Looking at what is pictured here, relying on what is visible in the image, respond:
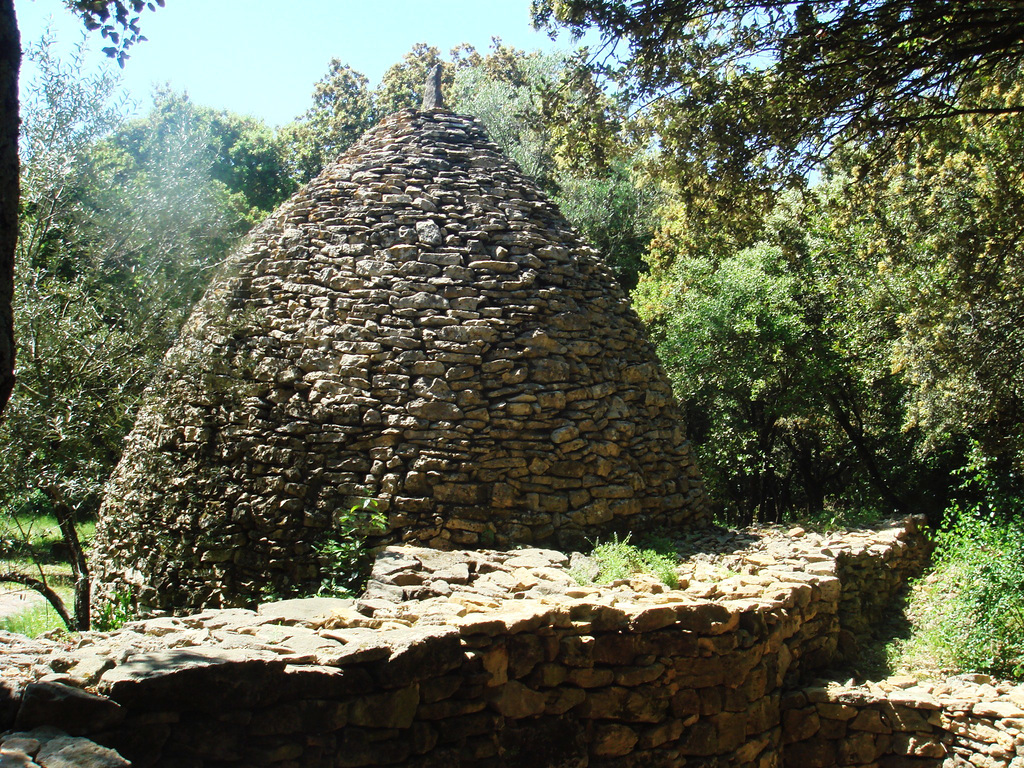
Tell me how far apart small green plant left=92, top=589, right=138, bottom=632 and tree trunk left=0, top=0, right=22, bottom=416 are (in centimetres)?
393

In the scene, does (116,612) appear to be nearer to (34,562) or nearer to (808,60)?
(34,562)

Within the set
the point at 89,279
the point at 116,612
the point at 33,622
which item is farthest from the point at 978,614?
the point at 33,622

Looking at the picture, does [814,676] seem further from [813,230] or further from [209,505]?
[813,230]

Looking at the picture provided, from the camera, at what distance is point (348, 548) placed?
18.2 feet

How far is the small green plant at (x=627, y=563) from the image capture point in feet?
16.9

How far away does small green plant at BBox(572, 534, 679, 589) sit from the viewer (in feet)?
16.9

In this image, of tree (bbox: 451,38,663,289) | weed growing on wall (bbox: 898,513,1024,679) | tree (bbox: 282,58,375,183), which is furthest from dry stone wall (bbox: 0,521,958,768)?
tree (bbox: 282,58,375,183)

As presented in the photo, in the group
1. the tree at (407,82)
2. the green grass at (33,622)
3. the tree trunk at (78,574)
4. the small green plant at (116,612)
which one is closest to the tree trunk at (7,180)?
the small green plant at (116,612)

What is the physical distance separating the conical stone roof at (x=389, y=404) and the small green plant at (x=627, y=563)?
51cm

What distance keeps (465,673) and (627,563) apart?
226cm

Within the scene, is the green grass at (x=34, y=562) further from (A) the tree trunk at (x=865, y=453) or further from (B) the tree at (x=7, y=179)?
(A) the tree trunk at (x=865, y=453)

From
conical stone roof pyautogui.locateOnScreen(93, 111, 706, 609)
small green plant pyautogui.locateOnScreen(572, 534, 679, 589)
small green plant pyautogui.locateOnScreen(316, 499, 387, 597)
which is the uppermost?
conical stone roof pyautogui.locateOnScreen(93, 111, 706, 609)

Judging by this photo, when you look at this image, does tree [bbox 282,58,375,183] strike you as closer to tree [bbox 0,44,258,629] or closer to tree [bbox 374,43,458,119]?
tree [bbox 374,43,458,119]

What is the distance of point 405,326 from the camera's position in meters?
6.26
